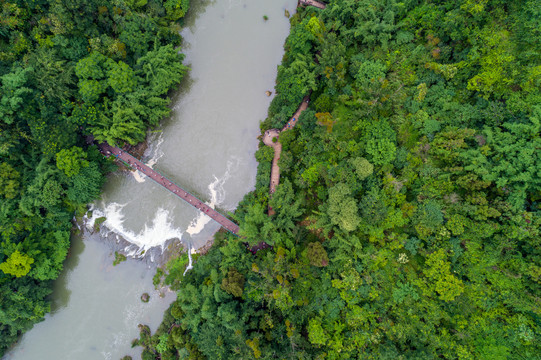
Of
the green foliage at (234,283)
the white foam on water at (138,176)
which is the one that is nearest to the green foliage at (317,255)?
the green foliage at (234,283)

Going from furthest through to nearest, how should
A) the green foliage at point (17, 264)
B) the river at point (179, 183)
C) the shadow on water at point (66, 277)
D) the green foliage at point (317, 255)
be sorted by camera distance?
the shadow on water at point (66, 277) < the river at point (179, 183) < the green foliage at point (17, 264) < the green foliage at point (317, 255)

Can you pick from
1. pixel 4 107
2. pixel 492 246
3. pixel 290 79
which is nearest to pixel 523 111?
pixel 492 246

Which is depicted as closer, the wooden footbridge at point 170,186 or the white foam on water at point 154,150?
the wooden footbridge at point 170,186

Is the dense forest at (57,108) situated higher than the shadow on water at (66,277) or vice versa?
the dense forest at (57,108)

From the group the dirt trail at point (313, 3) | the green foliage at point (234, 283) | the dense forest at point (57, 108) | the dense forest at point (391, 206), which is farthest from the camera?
the dirt trail at point (313, 3)

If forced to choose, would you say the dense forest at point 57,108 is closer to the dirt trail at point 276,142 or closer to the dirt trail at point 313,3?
the dirt trail at point 276,142

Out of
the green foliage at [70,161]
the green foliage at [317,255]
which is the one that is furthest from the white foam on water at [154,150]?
the green foliage at [317,255]

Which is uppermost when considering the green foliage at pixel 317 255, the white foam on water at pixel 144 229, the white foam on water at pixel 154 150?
the white foam on water at pixel 154 150
